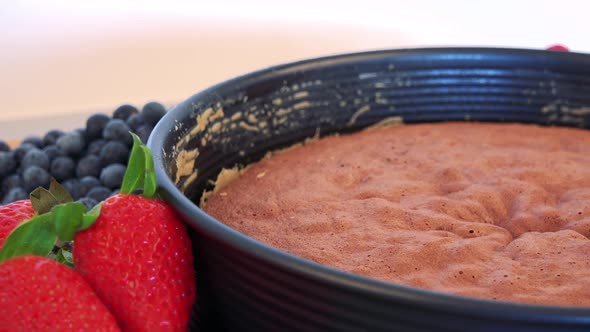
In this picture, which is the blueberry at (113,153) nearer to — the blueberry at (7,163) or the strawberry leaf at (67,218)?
the blueberry at (7,163)

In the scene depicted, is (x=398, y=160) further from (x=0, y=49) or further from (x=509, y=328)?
(x=0, y=49)

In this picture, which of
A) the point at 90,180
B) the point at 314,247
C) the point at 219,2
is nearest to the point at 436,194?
the point at 314,247

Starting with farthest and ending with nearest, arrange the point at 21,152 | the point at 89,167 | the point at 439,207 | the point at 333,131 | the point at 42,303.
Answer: the point at 21,152 < the point at 89,167 < the point at 333,131 < the point at 439,207 < the point at 42,303

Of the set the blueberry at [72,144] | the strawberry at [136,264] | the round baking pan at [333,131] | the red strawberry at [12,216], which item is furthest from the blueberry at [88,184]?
the strawberry at [136,264]

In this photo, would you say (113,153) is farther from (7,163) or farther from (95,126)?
(7,163)

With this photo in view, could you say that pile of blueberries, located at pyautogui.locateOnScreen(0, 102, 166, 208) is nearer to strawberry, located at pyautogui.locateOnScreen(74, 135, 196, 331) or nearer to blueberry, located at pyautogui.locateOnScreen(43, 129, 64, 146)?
blueberry, located at pyautogui.locateOnScreen(43, 129, 64, 146)

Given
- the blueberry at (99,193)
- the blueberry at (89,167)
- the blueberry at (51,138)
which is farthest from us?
the blueberry at (51,138)

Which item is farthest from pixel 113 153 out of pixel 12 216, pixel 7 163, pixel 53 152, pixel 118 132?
pixel 12 216

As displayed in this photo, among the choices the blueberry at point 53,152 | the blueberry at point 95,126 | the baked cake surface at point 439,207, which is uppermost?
the baked cake surface at point 439,207
